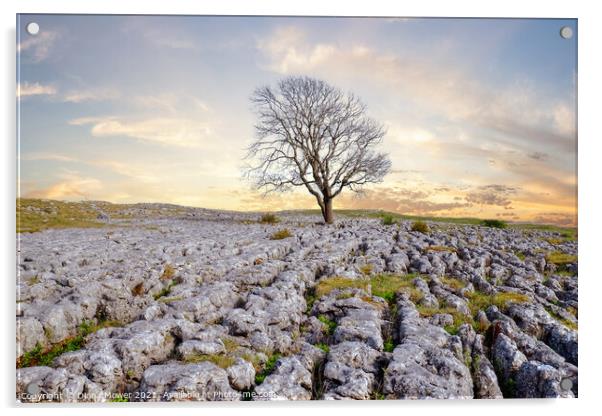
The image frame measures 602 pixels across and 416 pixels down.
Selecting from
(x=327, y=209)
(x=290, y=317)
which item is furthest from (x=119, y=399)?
(x=327, y=209)

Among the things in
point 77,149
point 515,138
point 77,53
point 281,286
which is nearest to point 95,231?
point 77,149

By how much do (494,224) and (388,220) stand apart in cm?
313

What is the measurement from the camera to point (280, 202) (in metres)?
13.8

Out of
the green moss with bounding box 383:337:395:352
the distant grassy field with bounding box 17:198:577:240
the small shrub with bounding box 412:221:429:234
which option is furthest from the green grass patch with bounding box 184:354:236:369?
the small shrub with bounding box 412:221:429:234

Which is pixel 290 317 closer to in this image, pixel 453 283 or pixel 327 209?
pixel 453 283

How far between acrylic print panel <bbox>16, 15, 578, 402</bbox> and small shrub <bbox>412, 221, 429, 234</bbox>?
148 mm

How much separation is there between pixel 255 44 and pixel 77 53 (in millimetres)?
3774

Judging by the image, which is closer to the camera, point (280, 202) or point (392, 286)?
point (392, 286)

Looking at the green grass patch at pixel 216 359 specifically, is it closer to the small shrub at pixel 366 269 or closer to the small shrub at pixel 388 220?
the small shrub at pixel 366 269

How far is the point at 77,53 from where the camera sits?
10.5m

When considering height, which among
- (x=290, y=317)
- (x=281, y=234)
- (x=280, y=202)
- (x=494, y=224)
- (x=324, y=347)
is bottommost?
(x=324, y=347)

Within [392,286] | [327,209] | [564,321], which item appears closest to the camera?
[564,321]

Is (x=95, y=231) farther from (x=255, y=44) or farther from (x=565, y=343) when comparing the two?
(x=565, y=343)

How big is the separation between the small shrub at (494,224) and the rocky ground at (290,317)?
0.97ft
